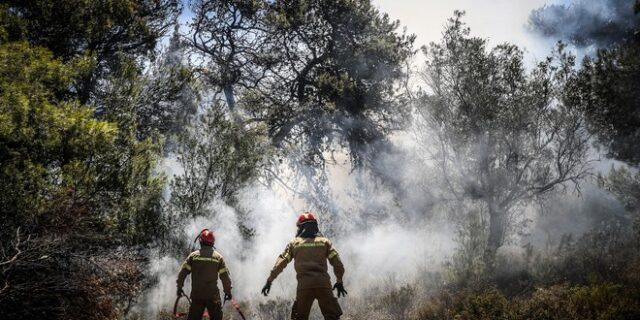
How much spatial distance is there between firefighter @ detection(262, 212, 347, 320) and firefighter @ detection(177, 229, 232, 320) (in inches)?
42.9

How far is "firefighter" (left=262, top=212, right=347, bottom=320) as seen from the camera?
5734mm

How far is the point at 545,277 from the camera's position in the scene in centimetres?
898

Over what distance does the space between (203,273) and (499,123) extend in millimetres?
7885

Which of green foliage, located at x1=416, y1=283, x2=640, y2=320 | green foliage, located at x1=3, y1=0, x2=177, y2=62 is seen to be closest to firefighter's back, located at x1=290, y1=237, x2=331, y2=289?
green foliage, located at x1=416, y1=283, x2=640, y2=320

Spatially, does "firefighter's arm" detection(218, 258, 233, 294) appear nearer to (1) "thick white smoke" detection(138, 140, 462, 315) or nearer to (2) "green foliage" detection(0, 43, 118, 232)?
(2) "green foliage" detection(0, 43, 118, 232)

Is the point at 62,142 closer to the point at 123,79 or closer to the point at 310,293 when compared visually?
the point at 123,79

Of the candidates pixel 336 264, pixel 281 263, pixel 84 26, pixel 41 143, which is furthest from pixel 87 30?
pixel 336 264

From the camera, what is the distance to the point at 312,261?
19.3ft

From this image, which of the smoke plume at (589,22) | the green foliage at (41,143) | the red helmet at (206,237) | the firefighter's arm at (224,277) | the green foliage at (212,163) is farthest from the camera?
the smoke plume at (589,22)

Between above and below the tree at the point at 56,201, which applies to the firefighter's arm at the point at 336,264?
below

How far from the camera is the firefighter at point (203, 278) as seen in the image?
662 cm

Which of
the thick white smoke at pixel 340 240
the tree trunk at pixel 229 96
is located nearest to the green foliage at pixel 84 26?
the thick white smoke at pixel 340 240

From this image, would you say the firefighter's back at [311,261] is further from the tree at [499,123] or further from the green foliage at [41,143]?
the tree at [499,123]

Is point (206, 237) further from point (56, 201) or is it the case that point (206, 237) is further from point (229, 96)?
point (229, 96)
